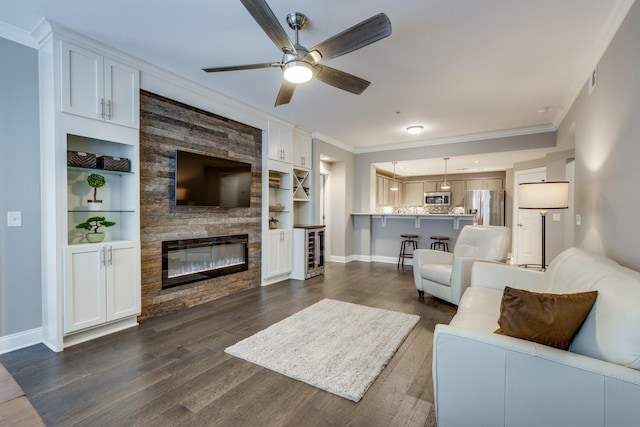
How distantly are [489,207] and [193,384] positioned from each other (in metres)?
8.16

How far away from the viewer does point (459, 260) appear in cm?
328

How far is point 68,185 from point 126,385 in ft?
5.97

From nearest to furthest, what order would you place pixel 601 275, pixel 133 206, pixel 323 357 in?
1. pixel 601 275
2. pixel 323 357
3. pixel 133 206

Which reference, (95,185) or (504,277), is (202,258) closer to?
(95,185)

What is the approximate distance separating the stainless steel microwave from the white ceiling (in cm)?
523

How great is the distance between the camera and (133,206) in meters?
2.89

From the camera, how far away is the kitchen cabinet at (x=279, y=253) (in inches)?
179

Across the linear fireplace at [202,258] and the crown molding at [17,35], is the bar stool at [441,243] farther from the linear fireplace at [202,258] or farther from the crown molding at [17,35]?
the crown molding at [17,35]

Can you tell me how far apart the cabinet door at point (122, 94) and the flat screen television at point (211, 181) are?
558mm


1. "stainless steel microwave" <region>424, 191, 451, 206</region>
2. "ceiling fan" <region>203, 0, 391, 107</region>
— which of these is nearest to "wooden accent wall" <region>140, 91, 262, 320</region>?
"ceiling fan" <region>203, 0, 391, 107</region>

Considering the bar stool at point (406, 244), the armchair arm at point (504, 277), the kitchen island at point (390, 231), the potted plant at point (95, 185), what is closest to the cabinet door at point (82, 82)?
the potted plant at point (95, 185)

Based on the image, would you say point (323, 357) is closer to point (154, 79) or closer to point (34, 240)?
point (34, 240)

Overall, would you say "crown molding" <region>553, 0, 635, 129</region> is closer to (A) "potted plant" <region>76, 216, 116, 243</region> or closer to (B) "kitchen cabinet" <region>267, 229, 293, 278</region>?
(B) "kitchen cabinet" <region>267, 229, 293, 278</region>

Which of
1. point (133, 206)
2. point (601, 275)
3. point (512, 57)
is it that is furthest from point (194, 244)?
point (512, 57)
